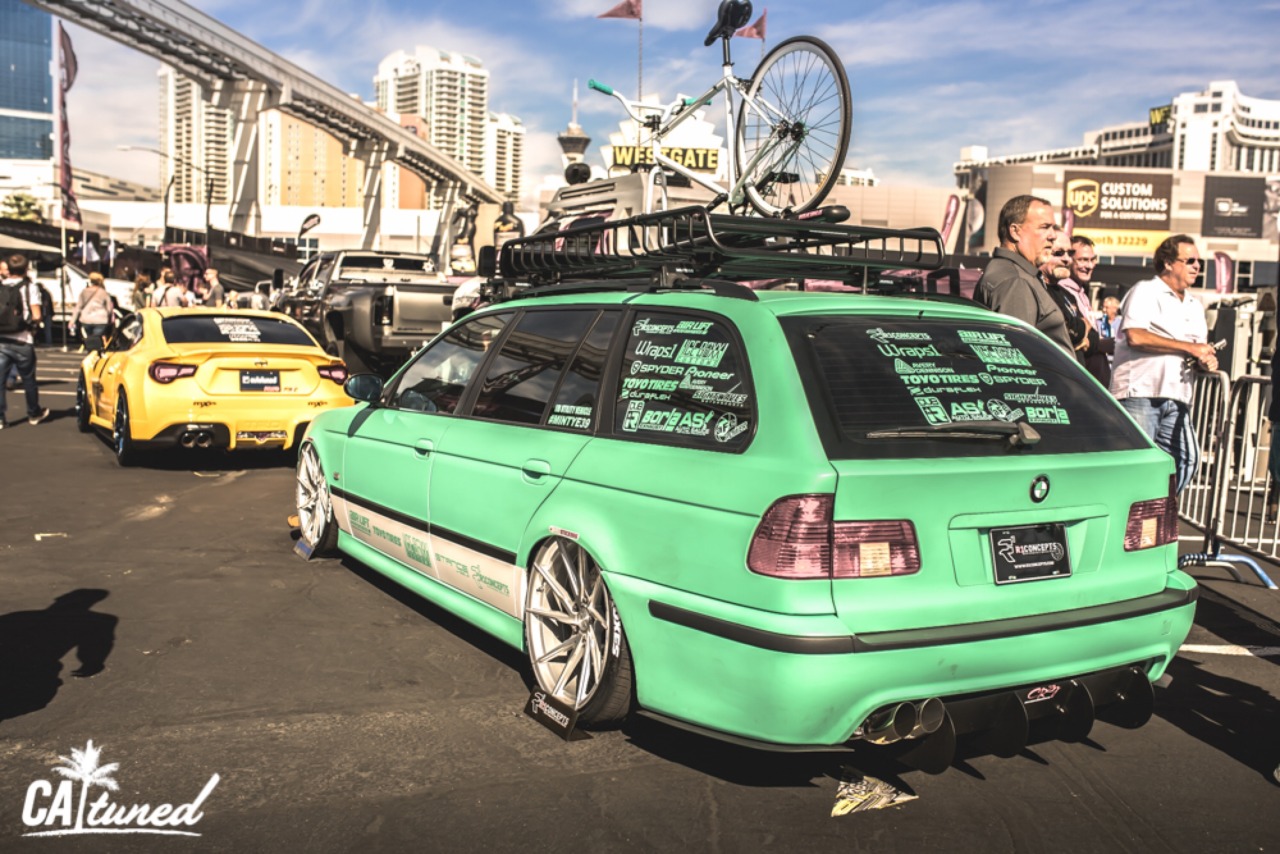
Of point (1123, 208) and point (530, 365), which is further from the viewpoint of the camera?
point (1123, 208)

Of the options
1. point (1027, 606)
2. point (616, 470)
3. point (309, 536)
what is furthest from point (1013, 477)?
point (309, 536)

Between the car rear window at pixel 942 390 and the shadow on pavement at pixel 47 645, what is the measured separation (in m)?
3.06

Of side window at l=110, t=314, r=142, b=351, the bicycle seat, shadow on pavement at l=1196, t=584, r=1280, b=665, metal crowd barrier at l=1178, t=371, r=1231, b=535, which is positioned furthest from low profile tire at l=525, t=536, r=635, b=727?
side window at l=110, t=314, r=142, b=351

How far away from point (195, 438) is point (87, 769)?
6514 millimetres

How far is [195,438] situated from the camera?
963 centimetres

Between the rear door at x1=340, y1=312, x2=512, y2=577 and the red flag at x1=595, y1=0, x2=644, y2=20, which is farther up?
the red flag at x1=595, y1=0, x2=644, y2=20

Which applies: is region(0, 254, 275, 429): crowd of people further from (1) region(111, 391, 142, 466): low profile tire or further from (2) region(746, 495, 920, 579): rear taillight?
(2) region(746, 495, 920, 579): rear taillight

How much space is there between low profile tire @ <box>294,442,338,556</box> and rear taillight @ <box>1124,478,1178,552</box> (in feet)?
13.6

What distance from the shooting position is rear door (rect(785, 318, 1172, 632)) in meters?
3.16

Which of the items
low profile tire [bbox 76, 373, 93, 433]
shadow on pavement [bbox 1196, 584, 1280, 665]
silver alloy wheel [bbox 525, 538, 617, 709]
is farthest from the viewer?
low profile tire [bbox 76, 373, 93, 433]

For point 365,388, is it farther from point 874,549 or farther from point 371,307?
point 371,307

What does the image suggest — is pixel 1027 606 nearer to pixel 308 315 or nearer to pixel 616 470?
pixel 616 470

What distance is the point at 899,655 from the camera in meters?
3.10

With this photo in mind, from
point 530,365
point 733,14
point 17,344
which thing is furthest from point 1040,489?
point 17,344
